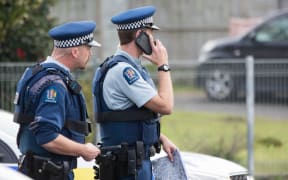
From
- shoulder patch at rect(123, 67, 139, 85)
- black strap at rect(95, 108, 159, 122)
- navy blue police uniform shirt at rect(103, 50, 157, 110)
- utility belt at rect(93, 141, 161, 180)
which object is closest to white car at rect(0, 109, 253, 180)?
utility belt at rect(93, 141, 161, 180)

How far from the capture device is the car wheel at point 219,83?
10.9 m

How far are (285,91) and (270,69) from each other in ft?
1.05

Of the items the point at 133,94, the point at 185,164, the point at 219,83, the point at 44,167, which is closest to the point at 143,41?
the point at 133,94

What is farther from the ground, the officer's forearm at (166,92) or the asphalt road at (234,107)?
the officer's forearm at (166,92)

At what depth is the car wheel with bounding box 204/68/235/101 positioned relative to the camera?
428 inches

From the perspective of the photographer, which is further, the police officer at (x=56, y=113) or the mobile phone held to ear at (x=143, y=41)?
the mobile phone held to ear at (x=143, y=41)

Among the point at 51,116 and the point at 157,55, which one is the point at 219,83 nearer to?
the point at 157,55

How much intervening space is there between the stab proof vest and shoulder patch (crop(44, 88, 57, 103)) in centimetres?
53

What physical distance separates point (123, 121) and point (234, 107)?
5.46 metres

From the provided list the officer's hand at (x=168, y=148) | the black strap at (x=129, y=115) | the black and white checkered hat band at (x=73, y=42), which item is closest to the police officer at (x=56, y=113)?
the black and white checkered hat band at (x=73, y=42)

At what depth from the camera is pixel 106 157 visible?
5883 mm

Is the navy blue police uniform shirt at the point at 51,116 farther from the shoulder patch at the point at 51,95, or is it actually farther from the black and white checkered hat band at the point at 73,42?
the black and white checkered hat band at the point at 73,42

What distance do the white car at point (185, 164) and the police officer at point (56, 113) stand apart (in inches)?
22.8

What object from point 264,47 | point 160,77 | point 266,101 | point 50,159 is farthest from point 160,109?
point 264,47
